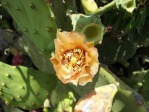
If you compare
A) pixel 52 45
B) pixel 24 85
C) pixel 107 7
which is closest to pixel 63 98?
pixel 24 85

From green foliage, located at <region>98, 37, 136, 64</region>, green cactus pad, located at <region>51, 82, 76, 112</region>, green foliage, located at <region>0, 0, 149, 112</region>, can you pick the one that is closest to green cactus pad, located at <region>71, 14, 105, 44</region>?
green foliage, located at <region>0, 0, 149, 112</region>

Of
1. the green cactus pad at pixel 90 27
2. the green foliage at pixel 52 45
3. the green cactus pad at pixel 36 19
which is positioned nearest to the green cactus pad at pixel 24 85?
the green foliage at pixel 52 45

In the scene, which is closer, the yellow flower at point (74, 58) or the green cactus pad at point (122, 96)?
the yellow flower at point (74, 58)

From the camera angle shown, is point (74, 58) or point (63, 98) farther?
point (63, 98)

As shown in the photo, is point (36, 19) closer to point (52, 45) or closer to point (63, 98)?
point (52, 45)

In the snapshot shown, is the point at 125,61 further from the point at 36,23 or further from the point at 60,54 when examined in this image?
the point at 60,54

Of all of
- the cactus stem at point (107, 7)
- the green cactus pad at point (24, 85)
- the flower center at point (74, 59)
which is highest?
the cactus stem at point (107, 7)

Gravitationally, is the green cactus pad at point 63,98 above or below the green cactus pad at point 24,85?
below

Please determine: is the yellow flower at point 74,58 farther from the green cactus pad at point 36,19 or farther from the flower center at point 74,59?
the green cactus pad at point 36,19
